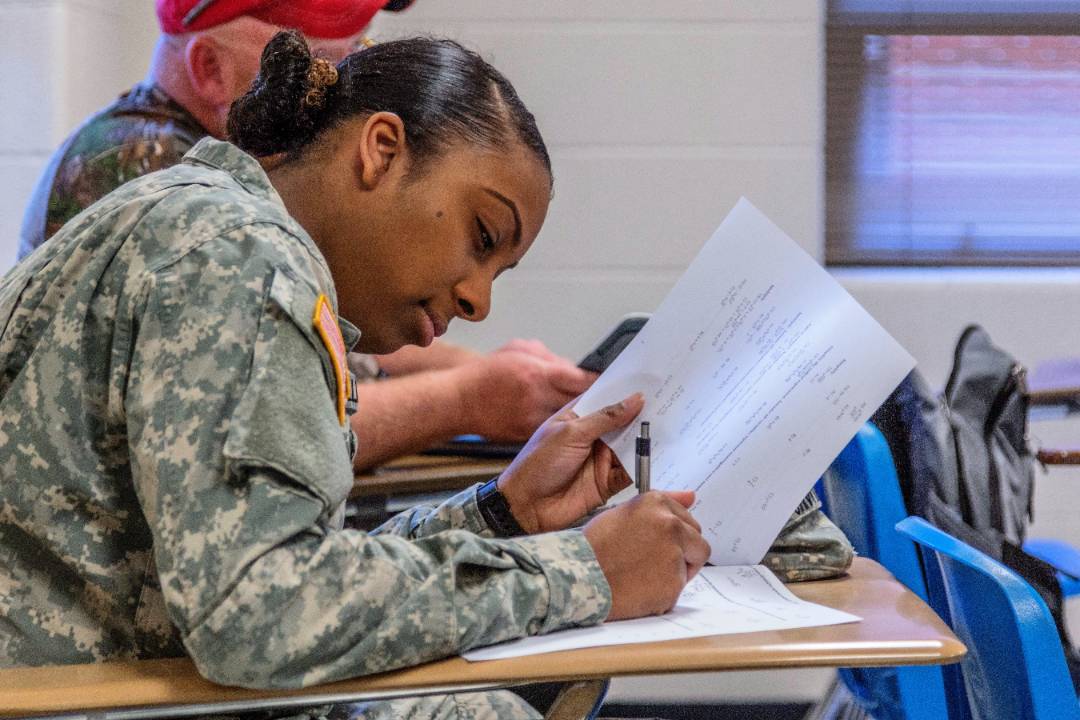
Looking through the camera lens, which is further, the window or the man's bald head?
the window

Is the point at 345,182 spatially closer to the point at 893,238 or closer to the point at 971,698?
the point at 971,698

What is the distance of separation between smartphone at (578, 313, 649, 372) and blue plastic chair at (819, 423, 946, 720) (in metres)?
0.36

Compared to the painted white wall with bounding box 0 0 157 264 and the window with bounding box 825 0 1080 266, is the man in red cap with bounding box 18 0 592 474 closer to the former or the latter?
the painted white wall with bounding box 0 0 157 264

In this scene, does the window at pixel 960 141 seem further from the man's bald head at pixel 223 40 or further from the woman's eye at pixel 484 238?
the woman's eye at pixel 484 238

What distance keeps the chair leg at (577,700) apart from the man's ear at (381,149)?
43 cm

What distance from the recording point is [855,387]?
101cm

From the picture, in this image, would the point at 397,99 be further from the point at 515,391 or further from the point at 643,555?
the point at 515,391

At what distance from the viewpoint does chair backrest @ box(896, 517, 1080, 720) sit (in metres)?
0.99

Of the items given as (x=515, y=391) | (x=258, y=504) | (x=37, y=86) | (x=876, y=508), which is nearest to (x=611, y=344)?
Result: (x=515, y=391)

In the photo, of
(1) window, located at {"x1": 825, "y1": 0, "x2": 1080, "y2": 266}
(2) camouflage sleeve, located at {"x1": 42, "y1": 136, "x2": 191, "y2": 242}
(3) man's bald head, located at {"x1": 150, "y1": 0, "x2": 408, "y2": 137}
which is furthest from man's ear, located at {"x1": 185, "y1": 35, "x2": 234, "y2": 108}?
(1) window, located at {"x1": 825, "y1": 0, "x2": 1080, "y2": 266}

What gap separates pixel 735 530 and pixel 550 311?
1.72 metres

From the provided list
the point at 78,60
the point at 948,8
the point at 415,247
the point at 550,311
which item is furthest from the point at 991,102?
the point at 415,247

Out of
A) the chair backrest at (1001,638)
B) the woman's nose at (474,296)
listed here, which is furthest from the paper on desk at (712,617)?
the woman's nose at (474,296)

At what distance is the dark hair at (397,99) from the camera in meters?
1.06
